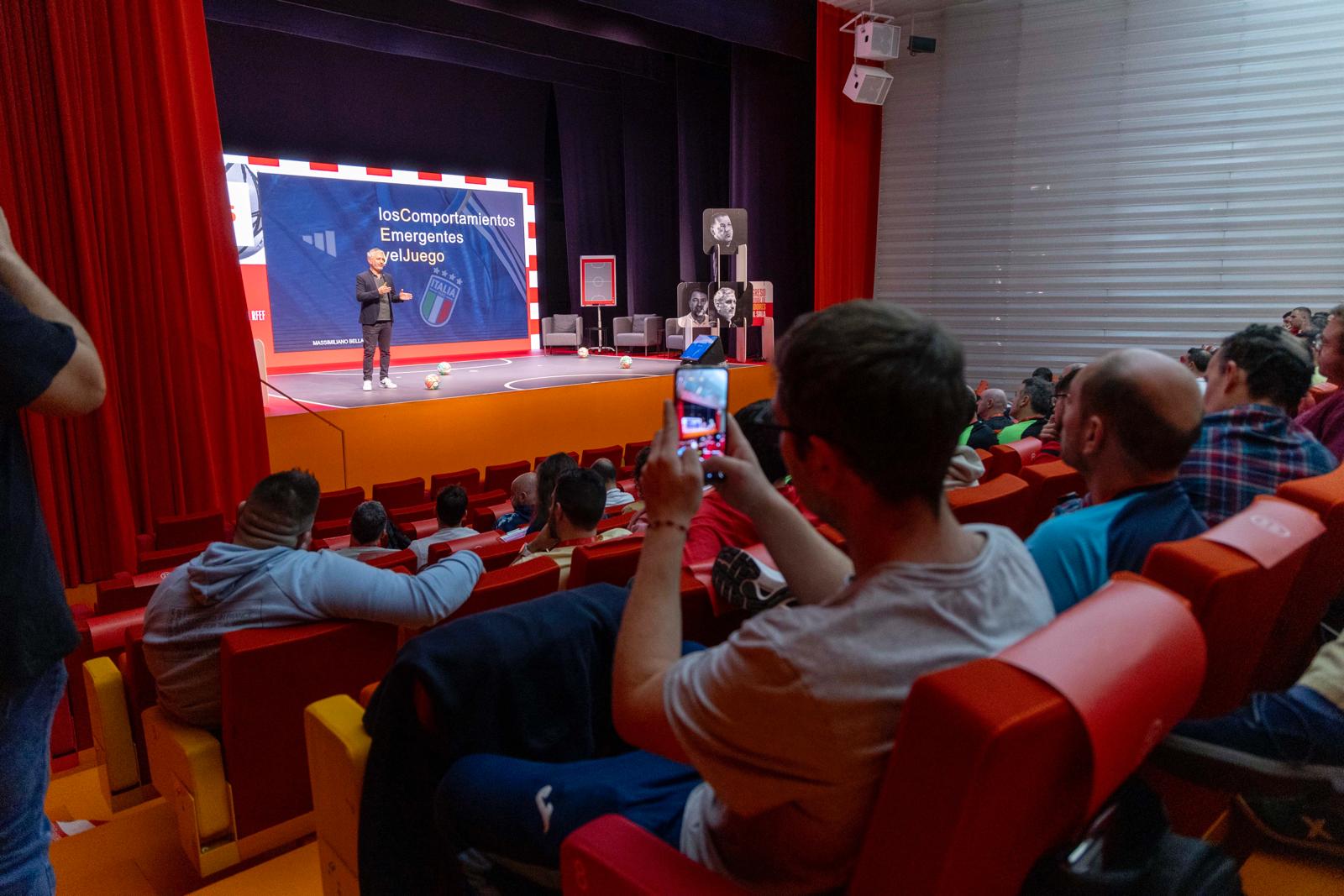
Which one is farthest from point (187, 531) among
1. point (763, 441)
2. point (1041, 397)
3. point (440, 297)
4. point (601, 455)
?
point (440, 297)

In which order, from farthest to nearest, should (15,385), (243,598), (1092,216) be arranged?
(1092,216)
(243,598)
(15,385)

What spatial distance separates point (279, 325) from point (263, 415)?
4578mm

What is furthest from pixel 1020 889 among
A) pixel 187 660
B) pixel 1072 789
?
pixel 187 660

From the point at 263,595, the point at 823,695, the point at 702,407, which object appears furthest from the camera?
the point at 263,595

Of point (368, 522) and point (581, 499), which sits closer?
point (581, 499)

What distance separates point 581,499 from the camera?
8.16 feet

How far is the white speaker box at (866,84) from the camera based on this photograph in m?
9.40

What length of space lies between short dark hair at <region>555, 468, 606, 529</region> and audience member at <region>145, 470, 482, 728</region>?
51 cm

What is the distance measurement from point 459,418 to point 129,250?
2.64 meters

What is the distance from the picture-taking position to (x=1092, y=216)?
9094 mm

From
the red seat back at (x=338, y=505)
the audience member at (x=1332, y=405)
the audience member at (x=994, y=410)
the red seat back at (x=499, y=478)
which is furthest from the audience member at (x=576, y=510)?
the audience member at (x=994, y=410)

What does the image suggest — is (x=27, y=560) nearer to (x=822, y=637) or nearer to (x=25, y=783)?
(x=25, y=783)

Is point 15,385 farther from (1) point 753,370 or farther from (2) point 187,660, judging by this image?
(1) point 753,370

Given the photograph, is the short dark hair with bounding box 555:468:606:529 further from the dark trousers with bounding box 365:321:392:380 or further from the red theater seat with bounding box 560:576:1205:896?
the dark trousers with bounding box 365:321:392:380
